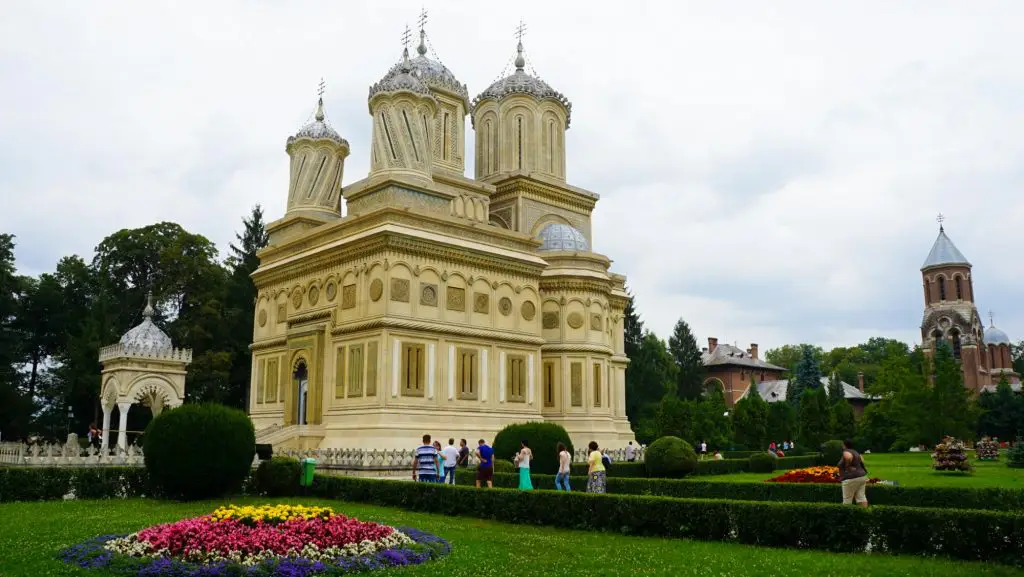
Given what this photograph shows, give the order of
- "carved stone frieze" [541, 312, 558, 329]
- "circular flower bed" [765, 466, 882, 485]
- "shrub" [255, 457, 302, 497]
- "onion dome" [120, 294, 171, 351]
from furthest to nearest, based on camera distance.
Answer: "carved stone frieze" [541, 312, 558, 329], "onion dome" [120, 294, 171, 351], "circular flower bed" [765, 466, 882, 485], "shrub" [255, 457, 302, 497]

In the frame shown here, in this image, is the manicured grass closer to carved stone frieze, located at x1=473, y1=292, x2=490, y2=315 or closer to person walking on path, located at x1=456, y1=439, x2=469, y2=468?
person walking on path, located at x1=456, y1=439, x2=469, y2=468

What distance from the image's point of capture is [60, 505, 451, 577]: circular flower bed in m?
8.50

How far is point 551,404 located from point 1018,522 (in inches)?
853

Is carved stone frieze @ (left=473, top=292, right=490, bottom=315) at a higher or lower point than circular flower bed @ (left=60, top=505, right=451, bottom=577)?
higher

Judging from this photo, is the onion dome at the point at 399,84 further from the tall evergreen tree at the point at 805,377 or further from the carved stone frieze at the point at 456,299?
the tall evergreen tree at the point at 805,377

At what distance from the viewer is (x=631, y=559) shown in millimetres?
9539

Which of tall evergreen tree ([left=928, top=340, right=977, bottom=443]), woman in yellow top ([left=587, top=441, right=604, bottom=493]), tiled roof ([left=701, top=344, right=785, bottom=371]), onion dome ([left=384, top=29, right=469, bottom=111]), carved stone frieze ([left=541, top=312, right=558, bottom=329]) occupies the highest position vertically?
onion dome ([left=384, top=29, right=469, bottom=111])

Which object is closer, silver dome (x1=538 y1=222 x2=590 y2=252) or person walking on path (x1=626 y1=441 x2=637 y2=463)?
person walking on path (x1=626 y1=441 x2=637 y2=463)

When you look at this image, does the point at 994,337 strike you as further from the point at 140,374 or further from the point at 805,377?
the point at 140,374

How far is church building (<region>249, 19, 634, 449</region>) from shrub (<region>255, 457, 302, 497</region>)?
18.3 feet

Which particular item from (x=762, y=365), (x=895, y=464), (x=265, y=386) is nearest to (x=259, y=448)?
(x=265, y=386)

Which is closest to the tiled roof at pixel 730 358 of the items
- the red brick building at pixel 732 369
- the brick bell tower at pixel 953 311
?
the red brick building at pixel 732 369

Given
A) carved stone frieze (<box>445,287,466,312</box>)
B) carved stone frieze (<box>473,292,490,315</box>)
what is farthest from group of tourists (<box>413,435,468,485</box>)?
carved stone frieze (<box>473,292,490,315</box>)

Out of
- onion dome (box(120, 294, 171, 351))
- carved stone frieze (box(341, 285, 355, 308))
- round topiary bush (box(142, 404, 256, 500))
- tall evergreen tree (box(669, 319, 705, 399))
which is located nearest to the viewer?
round topiary bush (box(142, 404, 256, 500))
